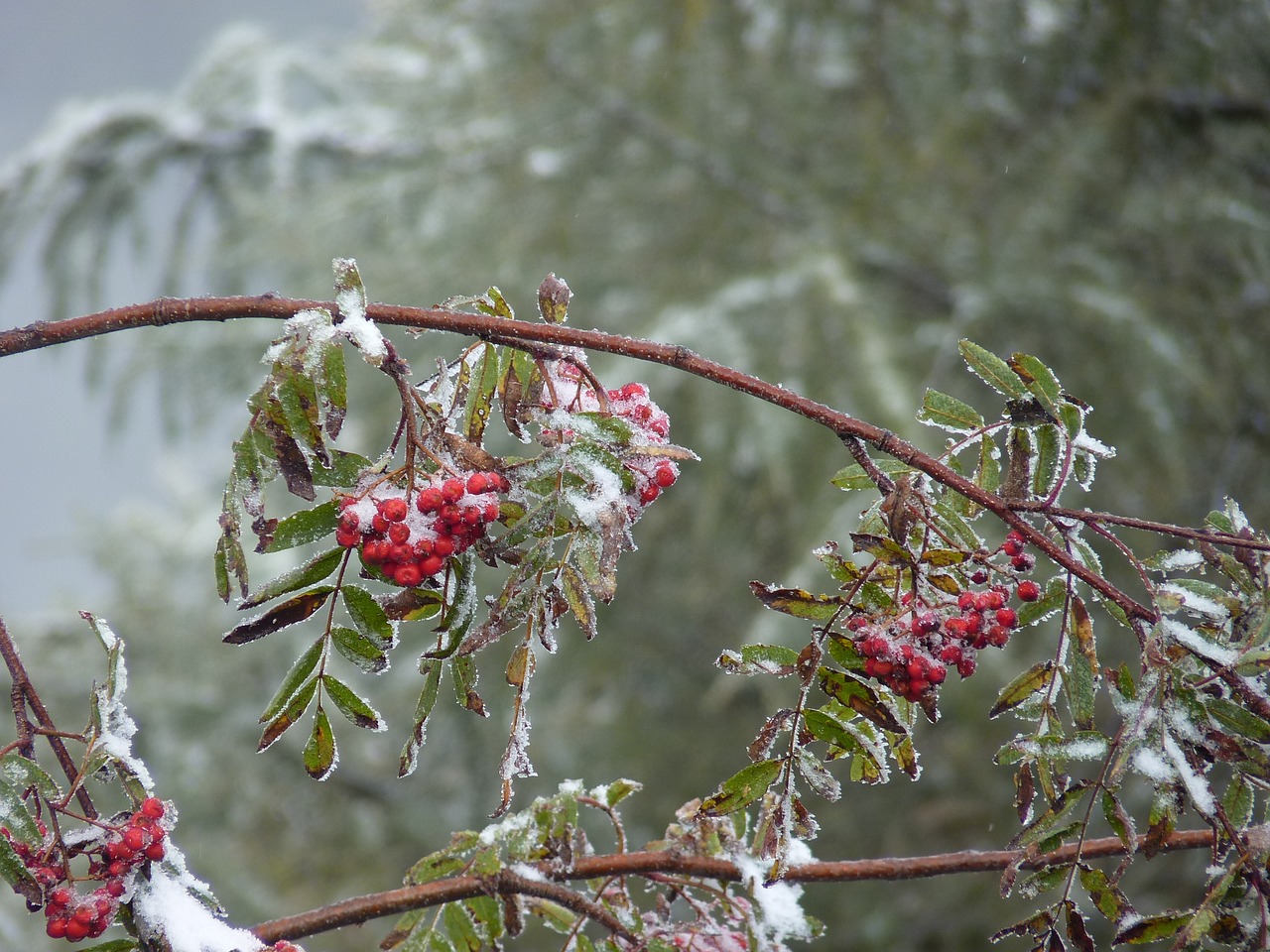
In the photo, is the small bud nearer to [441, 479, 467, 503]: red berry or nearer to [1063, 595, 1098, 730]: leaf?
[441, 479, 467, 503]: red berry

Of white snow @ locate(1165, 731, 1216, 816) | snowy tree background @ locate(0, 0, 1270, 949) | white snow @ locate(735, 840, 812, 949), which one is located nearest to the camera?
white snow @ locate(1165, 731, 1216, 816)

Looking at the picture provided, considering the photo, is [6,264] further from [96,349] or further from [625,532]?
[625,532]

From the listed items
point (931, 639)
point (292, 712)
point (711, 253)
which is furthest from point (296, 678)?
point (711, 253)

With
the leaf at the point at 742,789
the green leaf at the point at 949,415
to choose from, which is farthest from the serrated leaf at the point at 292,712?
the green leaf at the point at 949,415

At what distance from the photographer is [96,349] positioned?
307 cm

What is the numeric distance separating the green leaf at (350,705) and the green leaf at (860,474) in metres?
0.28

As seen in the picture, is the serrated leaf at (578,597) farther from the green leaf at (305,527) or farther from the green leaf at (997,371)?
the green leaf at (997,371)

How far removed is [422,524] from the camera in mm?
491

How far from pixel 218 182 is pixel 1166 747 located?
10.0ft

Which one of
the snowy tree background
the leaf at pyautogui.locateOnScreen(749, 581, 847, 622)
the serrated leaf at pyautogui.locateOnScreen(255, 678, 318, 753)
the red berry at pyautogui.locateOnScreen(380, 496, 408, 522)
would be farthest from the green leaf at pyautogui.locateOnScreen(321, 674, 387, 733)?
the snowy tree background

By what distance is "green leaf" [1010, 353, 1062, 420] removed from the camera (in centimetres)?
53

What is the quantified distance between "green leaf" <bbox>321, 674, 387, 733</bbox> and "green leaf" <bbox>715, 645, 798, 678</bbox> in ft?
0.62

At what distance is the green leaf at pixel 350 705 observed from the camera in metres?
0.54

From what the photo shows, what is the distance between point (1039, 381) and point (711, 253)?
8.09 ft
